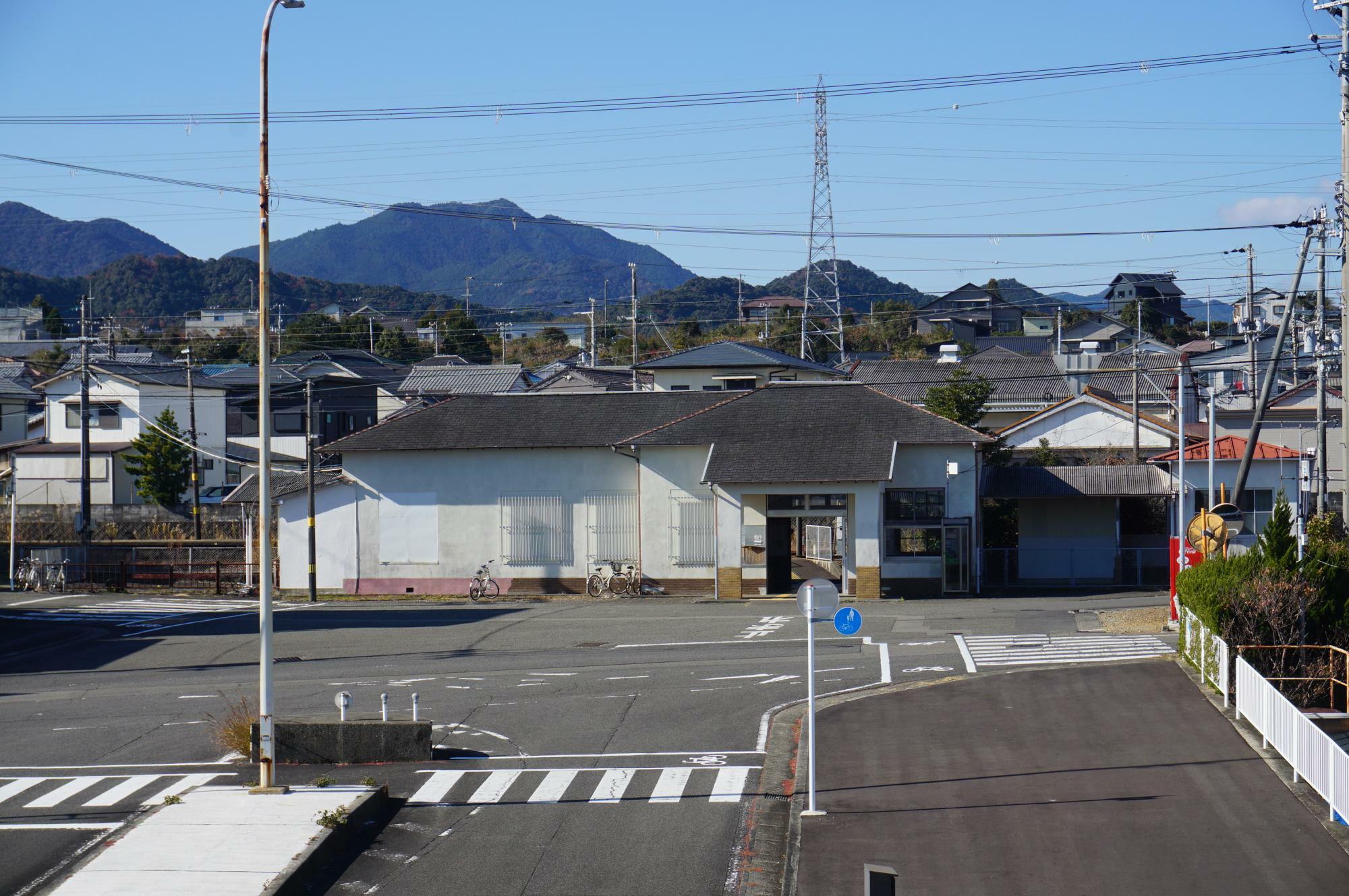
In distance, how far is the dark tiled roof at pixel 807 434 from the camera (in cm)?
3472

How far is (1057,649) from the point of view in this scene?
2362 centimetres

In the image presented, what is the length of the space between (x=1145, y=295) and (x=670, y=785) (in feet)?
360

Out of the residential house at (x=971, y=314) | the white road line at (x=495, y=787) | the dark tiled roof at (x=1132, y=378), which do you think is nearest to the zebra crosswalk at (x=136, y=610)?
the white road line at (x=495, y=787)

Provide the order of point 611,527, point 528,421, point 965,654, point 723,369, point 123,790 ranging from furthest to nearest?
point 723,369
point 528,421
point 611,527
point 965,654
point 123,790

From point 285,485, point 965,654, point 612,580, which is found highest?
point 285,485

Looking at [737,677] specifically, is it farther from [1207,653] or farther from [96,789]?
[96,789]

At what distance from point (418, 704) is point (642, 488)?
17.9 m

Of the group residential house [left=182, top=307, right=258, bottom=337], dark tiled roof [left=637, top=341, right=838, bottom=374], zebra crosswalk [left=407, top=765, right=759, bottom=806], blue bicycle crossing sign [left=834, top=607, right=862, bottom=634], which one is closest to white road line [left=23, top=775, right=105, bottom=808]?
zebra crosswalk [left=407, top=765, right=759, bottom=806]

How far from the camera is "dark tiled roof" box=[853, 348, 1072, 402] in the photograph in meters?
63.4

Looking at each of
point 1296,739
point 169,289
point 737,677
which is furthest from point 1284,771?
point 169,289

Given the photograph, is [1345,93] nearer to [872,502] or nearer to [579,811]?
[872,502]

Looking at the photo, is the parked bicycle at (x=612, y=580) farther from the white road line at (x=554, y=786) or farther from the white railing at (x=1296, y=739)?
the white railing at (x=1296, y=739)

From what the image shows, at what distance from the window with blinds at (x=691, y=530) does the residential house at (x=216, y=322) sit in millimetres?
79261

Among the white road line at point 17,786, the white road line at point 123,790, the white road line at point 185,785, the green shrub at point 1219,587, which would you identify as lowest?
the white road line at point 17,786
